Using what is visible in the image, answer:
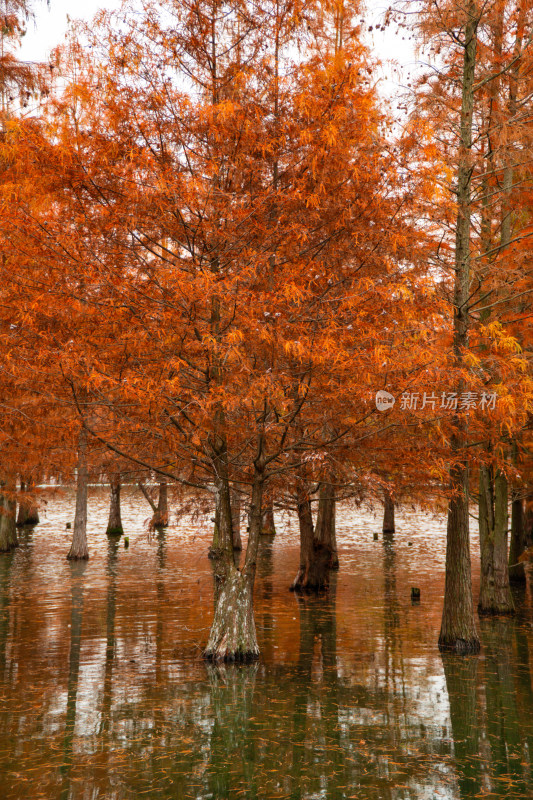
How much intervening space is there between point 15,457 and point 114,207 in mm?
12417

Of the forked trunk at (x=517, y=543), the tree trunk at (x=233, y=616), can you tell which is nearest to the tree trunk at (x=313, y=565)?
the forked trunk at (x=517, y=543)

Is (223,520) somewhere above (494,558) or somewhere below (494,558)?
above

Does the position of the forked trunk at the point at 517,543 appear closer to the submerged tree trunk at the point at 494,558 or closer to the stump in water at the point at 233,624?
the submerged tree trunk at the point at 494,558

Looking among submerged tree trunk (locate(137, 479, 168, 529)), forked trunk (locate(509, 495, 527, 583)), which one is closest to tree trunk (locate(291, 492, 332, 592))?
submerged tree trunk (locate(137, 479, 168, 529))

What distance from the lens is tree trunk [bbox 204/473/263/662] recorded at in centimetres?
1240

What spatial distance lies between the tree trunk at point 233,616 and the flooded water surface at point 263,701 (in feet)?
1.26

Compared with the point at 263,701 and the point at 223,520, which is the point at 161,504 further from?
the point at 263,701

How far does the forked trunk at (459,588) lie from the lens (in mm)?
13664

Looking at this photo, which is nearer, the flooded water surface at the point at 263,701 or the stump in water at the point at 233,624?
the flooded water surface at the point at 263,701

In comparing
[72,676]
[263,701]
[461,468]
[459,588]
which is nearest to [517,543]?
[459,588]

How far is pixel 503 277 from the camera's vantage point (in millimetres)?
14352

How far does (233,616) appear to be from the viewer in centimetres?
1246

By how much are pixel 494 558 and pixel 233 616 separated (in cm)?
768

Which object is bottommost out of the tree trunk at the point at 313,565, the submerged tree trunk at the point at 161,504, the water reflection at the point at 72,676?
the water reflection at the point at 72,676
